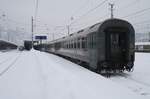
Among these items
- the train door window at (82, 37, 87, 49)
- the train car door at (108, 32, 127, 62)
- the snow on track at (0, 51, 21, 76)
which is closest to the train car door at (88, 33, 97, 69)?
the train car door at (108, 32, 127, 62)

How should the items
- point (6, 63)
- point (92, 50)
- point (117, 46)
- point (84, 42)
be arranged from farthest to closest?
point (6, 63), point (84, 42), point (92, 50), point (117, 46)

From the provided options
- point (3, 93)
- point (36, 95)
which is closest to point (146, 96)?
point (36, 95)

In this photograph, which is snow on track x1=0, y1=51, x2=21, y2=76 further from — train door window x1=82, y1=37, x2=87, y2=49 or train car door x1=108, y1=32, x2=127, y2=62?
train car door x1=108, y1=32, x2=127, y2=62

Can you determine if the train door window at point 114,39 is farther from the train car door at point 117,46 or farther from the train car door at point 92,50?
the train car door at point 92,50

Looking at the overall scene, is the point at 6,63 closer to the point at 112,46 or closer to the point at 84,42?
the point at 84,42

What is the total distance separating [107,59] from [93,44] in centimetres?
120

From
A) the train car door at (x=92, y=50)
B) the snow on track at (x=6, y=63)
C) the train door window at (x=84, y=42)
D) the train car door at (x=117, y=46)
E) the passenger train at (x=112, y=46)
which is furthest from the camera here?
the snow on track at (x=6, y=63)

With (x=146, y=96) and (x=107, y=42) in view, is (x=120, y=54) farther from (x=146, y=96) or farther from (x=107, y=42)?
(x=146, y=96)

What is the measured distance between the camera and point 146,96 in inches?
274

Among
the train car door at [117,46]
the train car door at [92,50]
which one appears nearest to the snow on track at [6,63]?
the train car door at [92,50]

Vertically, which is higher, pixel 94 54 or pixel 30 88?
pixel 94 54

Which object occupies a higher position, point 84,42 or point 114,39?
point 114,39

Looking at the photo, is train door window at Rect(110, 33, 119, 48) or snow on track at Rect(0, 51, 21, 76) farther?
snow on track at Rect(0, 51, 21, 76)

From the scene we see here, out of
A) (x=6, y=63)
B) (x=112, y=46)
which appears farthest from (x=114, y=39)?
(x=6, y=63)
